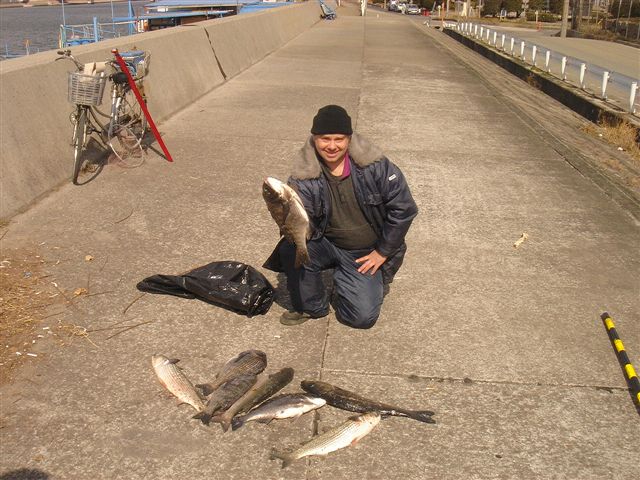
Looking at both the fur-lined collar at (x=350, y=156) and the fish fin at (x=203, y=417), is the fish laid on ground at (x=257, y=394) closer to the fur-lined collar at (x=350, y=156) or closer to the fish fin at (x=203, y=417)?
the fish fin at (x=203, y=417)

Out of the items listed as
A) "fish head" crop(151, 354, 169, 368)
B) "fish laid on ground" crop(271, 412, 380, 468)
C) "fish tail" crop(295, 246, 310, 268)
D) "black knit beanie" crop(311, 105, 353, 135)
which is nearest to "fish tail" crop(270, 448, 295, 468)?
"fish laid on ground" crop(271, 412, 380, 468)

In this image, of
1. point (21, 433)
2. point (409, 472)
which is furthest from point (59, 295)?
point (409, 472)

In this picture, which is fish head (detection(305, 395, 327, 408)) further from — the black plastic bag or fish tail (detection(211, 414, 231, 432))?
the black plastic bag

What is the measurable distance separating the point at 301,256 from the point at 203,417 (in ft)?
3.81

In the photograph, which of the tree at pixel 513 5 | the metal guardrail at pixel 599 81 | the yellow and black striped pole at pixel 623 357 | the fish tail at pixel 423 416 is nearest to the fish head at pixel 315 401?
the fish tail at pixel 423 416

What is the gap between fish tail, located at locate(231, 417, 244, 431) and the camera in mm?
3581

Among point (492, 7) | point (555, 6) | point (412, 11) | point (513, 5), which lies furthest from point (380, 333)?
point (555, 6)

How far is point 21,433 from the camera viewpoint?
3.45 m

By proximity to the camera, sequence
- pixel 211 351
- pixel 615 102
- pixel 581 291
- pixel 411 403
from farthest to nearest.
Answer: pixel 615 102, pixel 581 291, pixel 211 351, pixel 411 403

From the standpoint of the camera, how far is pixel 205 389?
3.84 metres

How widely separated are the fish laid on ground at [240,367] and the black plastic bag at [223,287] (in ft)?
2.05

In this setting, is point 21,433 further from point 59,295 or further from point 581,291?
point 581,291

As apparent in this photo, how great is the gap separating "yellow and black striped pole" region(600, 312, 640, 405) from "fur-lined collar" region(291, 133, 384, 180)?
6.36 feet

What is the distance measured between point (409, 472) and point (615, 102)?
42.7 ft
